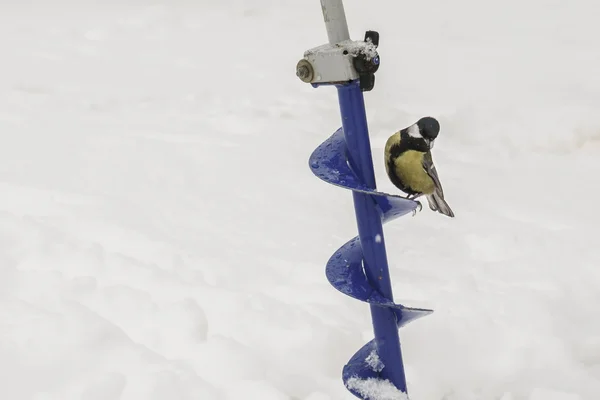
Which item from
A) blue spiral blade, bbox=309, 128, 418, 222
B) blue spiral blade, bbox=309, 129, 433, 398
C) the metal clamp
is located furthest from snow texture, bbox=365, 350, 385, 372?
the metal clamp

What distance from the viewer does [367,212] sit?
1.72 meters

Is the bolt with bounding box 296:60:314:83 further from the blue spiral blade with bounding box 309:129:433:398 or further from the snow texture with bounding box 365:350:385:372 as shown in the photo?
the snow texture with bounding box 365:350:385:372

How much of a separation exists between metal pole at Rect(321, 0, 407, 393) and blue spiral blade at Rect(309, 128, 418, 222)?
0.06 ft

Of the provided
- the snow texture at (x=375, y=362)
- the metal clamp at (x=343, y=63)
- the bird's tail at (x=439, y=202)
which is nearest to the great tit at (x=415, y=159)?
the bird's tail at (x=439, y=202)

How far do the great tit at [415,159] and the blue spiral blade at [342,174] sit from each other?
0.28 ft

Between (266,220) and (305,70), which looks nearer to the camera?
(305,70)

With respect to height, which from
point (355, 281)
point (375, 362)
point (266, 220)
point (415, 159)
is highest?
point (415, 159)

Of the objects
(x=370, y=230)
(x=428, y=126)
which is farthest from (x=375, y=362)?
(x=428, y=126)

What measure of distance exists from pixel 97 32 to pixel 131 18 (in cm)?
42

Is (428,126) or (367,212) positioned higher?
(428,126)

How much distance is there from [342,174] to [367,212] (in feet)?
0.39

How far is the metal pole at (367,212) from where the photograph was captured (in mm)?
1593

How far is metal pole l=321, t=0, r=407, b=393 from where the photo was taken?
1.59 metres

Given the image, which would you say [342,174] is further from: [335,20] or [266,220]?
[266,220]
